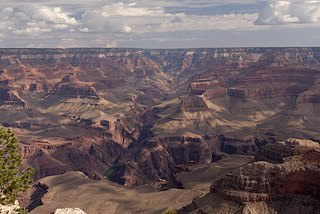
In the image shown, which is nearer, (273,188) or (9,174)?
(9,174)

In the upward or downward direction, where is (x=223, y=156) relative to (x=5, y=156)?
downward

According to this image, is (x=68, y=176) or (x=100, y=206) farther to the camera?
(x=68, y=176)

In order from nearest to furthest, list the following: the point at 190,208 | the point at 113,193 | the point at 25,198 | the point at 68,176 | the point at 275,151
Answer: the point at 190,208, the point at 275,151, the point at 113,193, the point at 25,198, the point at 68,176

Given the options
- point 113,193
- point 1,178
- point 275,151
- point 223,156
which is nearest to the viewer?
point 1,178

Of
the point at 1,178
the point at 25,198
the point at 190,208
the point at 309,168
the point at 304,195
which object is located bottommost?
the point at 25,198

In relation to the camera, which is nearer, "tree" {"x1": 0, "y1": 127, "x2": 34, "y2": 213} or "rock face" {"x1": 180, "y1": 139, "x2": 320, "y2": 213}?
"tree" {"x1": 0, "y1": 127, "x2": 34, "y2": 213}

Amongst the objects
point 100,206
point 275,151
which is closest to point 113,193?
point 100,206

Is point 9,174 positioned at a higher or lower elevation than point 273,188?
higher

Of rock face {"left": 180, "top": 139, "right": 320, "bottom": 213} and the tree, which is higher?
the tree

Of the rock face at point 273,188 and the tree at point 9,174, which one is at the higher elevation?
the tree at point 9,174

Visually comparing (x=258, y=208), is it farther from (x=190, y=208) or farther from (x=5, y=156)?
(x=5, y=156)

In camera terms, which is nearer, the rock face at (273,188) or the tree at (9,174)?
the tree at (9,174)
